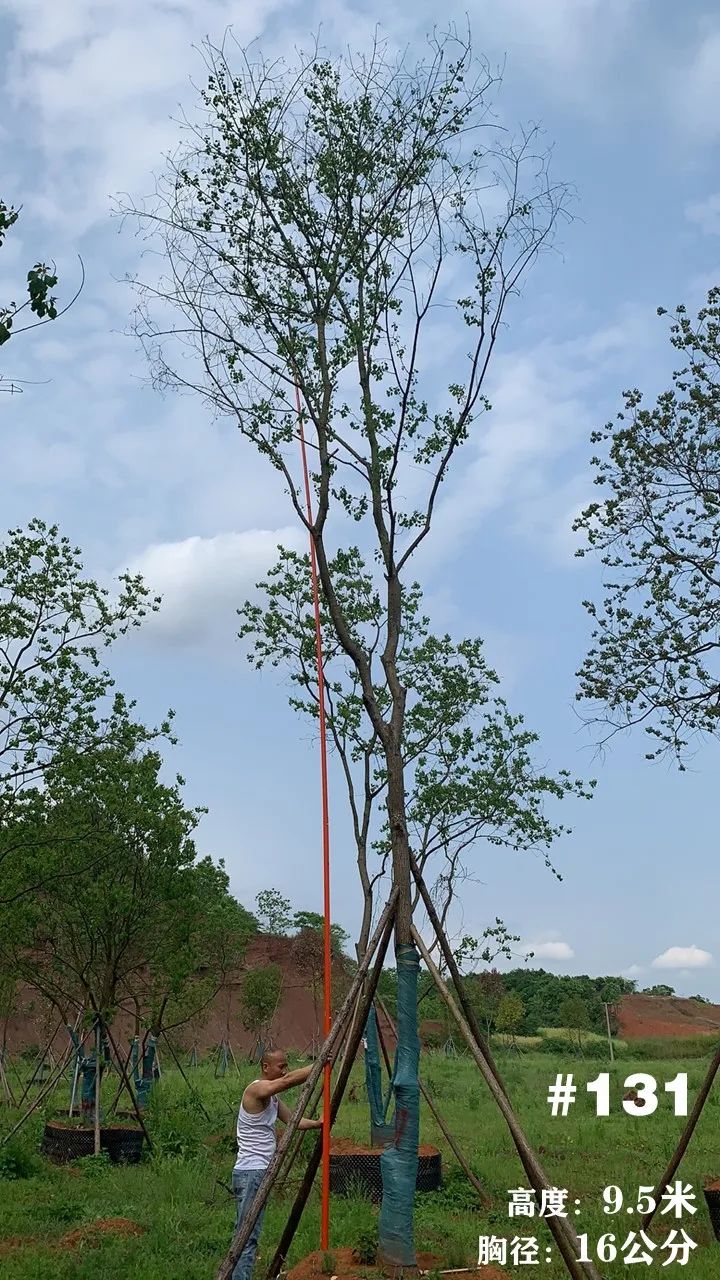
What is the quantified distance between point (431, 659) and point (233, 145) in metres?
10.1

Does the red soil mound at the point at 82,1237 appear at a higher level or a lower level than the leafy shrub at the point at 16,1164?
lower

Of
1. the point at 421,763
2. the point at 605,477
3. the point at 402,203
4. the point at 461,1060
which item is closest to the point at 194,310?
the point at 402,203

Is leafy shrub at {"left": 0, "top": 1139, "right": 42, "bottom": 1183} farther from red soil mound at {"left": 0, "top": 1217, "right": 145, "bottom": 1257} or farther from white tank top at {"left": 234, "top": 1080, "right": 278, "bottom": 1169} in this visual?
white tank top at {"left": 234, "top": 1080, "right": 278, "bottom": 1169}

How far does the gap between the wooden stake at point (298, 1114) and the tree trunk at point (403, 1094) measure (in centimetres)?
15

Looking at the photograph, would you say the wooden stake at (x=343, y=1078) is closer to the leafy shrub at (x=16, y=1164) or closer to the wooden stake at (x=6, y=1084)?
the leafy shrub at (x=16, y=1164)

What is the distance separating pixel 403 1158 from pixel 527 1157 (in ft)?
3.03

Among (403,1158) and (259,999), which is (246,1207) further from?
(259,999)

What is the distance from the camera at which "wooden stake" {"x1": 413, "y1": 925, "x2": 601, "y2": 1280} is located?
6547 millimetres

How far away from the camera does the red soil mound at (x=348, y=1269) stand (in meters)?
7.25

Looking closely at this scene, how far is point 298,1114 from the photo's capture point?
7.26 metres

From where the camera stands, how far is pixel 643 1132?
16.8m

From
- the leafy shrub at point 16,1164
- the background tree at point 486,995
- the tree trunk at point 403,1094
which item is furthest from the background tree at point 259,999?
the tree trunk at point 403,1094

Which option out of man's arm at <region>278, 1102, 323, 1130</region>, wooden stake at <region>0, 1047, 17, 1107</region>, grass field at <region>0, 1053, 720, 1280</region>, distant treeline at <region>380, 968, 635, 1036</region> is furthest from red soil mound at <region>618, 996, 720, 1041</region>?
man's arm at <region>278, 1102, 323, 1130</region>

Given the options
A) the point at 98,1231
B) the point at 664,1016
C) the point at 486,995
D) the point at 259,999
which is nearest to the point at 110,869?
the point at 98,1231
